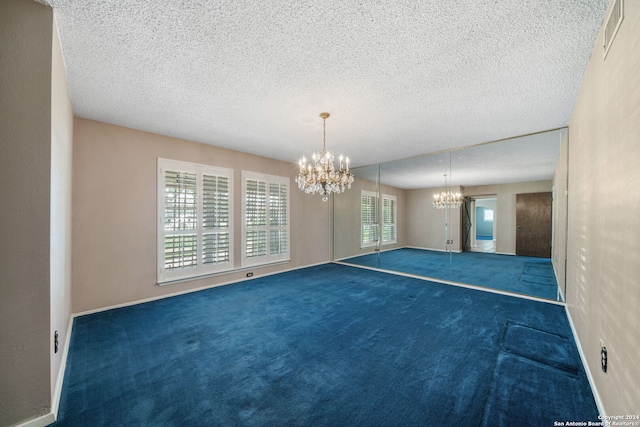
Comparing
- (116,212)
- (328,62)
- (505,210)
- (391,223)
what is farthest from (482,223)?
(116,212)

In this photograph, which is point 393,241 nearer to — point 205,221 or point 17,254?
point 205,221

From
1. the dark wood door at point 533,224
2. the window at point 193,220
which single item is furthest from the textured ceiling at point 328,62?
the dark wood door at point 533,224

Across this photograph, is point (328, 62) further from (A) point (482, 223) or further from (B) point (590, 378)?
(A) point (482, 223)

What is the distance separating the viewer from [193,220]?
13.1 ft

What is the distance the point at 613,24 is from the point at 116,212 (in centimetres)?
501

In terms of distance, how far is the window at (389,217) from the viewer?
6113 millimetres

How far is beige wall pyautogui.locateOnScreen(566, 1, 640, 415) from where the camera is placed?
1.15 m

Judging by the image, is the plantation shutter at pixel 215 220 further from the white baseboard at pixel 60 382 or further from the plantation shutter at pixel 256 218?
the white baseboard at pixel 60 382

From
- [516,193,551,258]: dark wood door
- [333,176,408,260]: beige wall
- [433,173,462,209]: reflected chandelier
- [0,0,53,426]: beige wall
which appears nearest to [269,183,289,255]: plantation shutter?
[333,176,408,260]: beige wall

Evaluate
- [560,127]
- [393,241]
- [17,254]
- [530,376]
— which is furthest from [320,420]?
[393,241]

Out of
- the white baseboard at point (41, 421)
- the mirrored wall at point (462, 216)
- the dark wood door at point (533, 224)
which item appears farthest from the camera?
the dark wood door at point (533, 224)

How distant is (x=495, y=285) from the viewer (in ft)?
13.8

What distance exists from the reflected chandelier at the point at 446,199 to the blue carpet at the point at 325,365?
2.16 m

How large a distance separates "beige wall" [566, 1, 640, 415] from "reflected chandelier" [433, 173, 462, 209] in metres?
2.84
